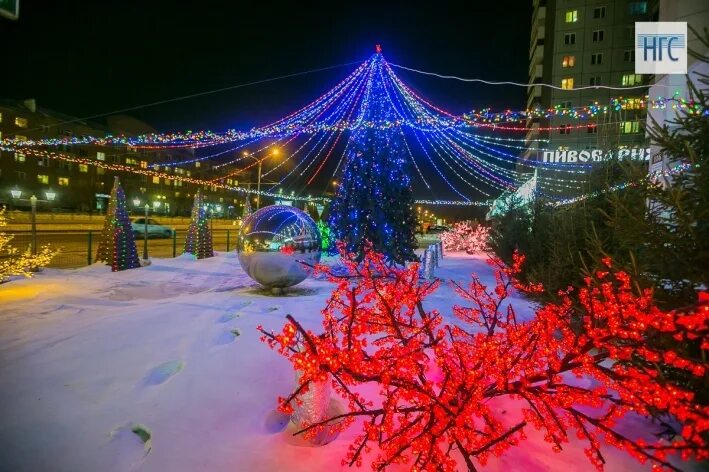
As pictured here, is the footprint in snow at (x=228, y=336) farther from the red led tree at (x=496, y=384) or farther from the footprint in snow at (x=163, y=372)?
the red led tree at (x=496, y=384)

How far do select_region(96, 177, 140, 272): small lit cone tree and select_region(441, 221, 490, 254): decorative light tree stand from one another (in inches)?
679

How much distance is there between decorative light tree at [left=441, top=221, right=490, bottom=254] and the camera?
77.0ft

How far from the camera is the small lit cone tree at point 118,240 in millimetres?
11398

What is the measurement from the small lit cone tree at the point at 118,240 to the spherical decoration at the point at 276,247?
5.54 metres

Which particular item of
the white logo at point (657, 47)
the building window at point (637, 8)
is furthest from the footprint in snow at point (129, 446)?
the building window at point (637, 8)

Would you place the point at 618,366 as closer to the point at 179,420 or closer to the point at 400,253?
the point at 179,420

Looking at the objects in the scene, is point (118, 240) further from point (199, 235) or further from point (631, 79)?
point (631, 79)

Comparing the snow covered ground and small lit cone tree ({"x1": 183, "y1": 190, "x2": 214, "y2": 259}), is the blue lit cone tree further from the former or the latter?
small lit cone tree ({"x1": 183, "y1": 190, "x2": 214, "y2": 259})

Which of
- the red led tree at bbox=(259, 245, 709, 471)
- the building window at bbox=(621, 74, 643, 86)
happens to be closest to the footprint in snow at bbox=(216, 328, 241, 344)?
the red led tree at bbox=(259, 245, 709, 471)

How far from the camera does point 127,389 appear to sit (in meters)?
3.93

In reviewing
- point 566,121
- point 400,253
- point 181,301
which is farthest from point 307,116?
point 566,121

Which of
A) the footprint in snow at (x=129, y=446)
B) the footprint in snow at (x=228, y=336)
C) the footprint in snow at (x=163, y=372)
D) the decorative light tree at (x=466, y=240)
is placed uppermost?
the decorative light tree at (x=466, y=240)

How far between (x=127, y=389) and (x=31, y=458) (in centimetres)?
92

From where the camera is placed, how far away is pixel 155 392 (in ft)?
12.7
